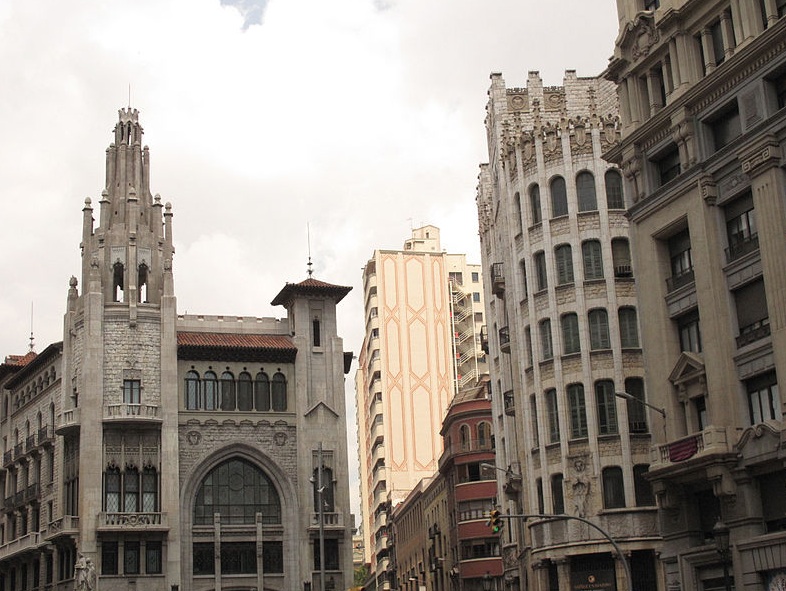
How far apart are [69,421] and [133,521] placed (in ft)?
26.1

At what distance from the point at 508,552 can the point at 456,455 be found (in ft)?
75.5

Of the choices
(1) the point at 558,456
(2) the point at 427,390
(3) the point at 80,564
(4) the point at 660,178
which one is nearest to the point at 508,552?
(1) the point at 558,456

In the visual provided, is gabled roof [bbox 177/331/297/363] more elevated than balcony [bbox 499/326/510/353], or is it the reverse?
gabled roof [bbox 177/331/297/363]

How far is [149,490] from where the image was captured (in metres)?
72.9

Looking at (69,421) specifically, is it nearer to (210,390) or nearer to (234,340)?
(210,390)

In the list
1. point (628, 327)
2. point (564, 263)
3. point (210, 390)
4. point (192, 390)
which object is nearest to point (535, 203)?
point (564, 263)

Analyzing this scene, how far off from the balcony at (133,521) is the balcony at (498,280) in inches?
938

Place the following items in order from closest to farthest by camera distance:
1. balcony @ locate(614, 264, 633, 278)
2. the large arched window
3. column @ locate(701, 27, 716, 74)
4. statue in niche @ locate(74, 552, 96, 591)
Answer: column @ locate(701, 27, 716, 74) < balcony @ locate(614, 264, 633, 278) < statue in niche @ locate(74, 552, 96, 591) < the large arched window

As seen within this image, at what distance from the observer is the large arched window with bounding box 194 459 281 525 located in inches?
2931

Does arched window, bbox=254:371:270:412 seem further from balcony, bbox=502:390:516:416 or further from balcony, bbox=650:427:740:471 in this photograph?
balcony, bbox=650:427:740:471

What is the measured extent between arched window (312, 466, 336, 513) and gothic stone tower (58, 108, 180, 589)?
868 cm

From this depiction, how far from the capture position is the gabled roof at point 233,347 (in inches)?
3004

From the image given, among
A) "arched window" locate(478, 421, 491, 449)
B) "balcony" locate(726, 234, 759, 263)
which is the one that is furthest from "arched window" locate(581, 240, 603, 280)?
"arched window" locate(478, 421, 491, 449)

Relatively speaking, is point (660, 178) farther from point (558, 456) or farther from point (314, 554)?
point (314, 554)
